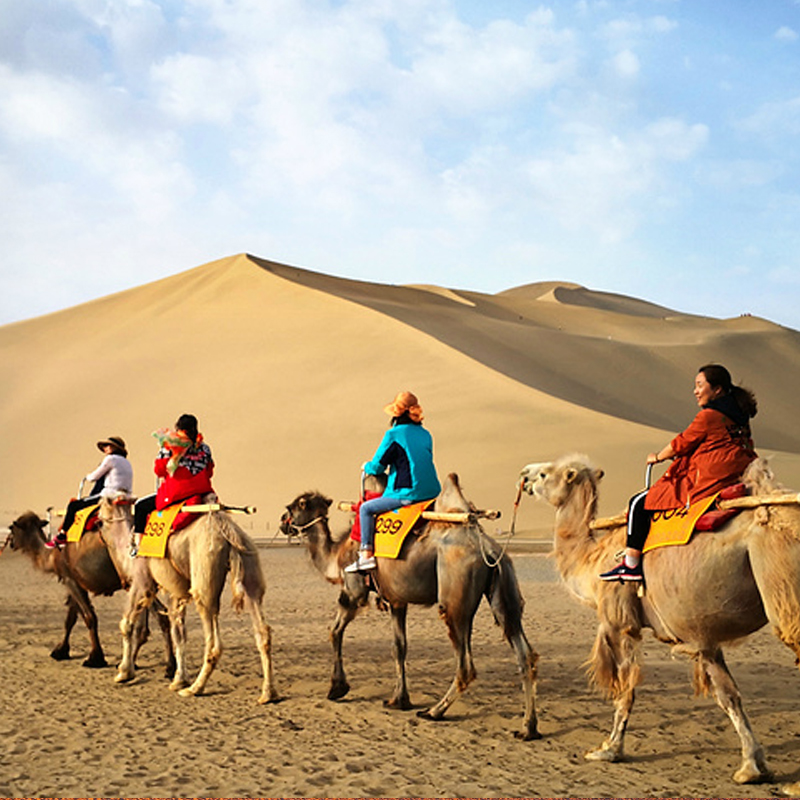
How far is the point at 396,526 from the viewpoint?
8.63 m

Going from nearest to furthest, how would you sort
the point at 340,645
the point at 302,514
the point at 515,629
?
the point at 515,629 < the point at 340,645 < the point at 302,514

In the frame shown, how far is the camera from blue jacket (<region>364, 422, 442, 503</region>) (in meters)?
8.81

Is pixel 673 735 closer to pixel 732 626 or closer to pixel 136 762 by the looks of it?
pixel 732 626

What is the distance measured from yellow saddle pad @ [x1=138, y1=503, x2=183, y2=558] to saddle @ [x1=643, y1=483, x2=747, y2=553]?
4935 millimetres

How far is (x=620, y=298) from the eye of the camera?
4700 inches

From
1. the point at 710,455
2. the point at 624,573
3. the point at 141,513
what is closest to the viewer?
the point at 710,455

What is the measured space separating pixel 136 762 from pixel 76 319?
5618 centimetres

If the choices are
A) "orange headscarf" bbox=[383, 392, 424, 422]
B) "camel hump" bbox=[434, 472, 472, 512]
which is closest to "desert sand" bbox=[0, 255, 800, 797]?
"camel hump" bbox=[434, 472, 472, 512]

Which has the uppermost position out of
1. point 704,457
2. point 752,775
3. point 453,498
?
point 704,457

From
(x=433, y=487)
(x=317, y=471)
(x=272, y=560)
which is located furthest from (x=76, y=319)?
(x=433, y=487)

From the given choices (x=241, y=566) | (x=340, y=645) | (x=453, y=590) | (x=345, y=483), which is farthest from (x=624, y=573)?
(x=345, y=483)

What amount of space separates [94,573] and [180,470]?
227cm

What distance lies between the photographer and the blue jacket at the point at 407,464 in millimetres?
8812

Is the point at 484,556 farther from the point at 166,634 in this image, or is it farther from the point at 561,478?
the point at 166,634
